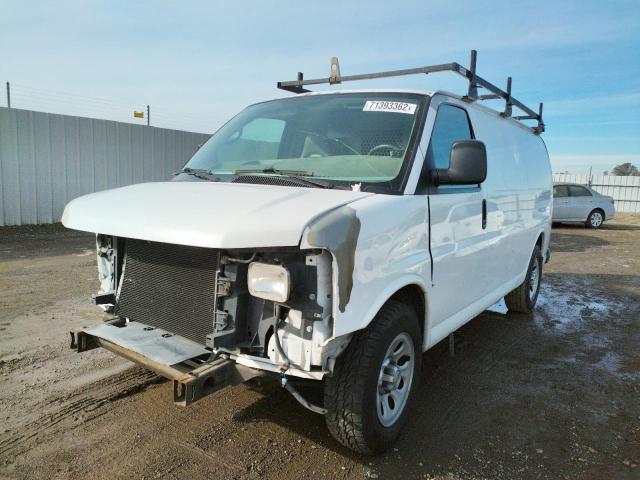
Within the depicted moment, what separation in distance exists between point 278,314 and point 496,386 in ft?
7.85

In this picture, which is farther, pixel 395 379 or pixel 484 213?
pixel 484 213

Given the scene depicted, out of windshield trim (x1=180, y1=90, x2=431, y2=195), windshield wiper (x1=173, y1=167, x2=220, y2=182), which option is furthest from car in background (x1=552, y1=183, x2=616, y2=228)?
windshield wiper (x1=173, y1=167, x2=220, y2=182)

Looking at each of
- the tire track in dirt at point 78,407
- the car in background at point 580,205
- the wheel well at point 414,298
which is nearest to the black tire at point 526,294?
the wheel well at point 414,298

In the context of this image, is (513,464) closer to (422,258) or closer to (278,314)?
(422,258)

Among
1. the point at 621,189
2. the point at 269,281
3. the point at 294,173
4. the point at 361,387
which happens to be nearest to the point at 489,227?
the point at 294,173

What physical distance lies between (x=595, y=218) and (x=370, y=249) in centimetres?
1796

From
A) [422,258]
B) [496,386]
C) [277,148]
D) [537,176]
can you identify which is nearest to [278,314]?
[422,258]

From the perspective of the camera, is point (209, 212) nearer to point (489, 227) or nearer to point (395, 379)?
point (395, 379)

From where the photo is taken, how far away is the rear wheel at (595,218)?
1744cm

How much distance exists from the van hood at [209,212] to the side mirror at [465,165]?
0.69 metres

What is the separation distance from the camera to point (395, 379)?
295 centimetres

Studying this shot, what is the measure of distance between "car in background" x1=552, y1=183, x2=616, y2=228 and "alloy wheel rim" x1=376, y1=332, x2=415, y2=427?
16.4 metres

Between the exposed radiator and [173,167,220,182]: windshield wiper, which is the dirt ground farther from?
[173,167,220,182]: windshield wiper

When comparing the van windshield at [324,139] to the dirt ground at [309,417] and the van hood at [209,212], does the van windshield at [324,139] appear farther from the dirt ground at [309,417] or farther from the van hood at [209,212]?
the dirt ground at [309,417]
